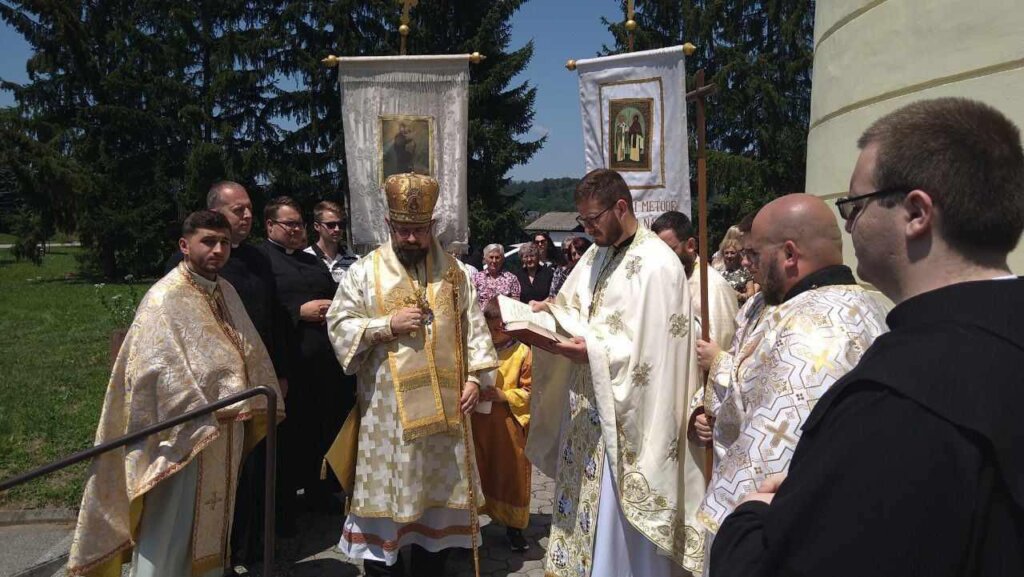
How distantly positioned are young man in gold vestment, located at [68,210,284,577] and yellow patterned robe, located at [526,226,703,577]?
159cm

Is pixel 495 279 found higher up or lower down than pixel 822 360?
lower down

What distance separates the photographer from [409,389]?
3658 millimetres

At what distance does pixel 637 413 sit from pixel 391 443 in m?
1.34

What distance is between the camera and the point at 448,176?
457cm

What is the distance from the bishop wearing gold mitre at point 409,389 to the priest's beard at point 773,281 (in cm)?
193

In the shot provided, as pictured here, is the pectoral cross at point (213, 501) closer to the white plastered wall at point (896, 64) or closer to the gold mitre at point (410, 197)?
the gold mitre at point (410, 197)

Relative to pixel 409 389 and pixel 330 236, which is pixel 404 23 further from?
pixel 409 389

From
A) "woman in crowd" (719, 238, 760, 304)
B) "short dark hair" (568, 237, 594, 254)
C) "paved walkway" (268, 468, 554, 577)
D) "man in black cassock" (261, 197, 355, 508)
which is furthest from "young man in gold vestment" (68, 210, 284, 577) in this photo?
"short dark hair" (568, 237, 594, 254)

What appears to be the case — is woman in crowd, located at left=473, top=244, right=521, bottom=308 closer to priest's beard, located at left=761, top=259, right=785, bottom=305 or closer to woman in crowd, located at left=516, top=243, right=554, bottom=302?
woman in crowd, located at left=516, top=243, right=554, bottom=302

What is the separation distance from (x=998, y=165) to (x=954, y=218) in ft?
0.34

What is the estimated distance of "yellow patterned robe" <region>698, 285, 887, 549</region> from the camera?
6.06 feet

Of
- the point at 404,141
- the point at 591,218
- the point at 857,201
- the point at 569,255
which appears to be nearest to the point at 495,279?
the point at 569,255

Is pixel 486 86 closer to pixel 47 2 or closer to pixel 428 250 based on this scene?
pixel 47 2

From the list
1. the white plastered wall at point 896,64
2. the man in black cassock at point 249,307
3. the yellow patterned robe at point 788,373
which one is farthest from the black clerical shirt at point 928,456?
the man in black cassock at point 249,307
